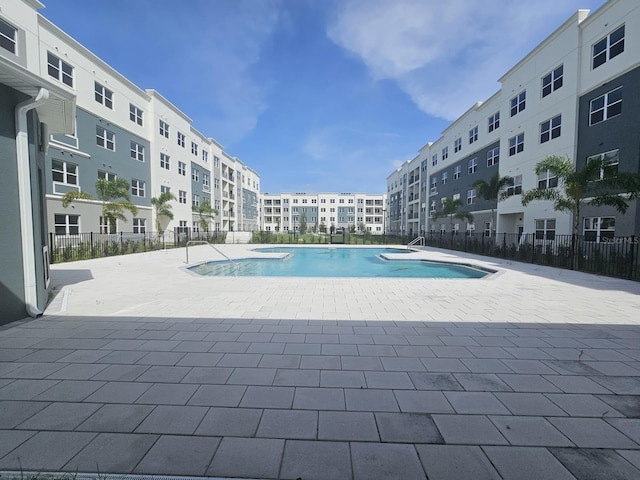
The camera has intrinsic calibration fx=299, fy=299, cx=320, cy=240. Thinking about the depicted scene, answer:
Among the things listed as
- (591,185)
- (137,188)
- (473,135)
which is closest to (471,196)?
(473,135)

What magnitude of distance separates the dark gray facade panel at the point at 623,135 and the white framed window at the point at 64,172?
30.0m

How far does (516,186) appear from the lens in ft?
69.7

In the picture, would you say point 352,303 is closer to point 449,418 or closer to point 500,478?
point 449,418

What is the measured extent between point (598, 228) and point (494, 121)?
41.5 feet

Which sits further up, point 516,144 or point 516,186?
point 516,144

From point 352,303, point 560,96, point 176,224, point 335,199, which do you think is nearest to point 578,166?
point 560,96

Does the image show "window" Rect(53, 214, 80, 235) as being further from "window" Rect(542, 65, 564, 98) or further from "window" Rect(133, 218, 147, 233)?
"window" Rect(542, 65, 564, 98)

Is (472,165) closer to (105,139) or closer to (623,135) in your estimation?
(623,135)

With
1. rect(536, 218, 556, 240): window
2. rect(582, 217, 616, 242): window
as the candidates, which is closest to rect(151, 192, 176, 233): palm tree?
rect(536, 218, 556, 240): window

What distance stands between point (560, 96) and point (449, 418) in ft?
71.6

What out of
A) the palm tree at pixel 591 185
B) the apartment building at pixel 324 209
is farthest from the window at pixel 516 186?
the apartment building at pixel 324 209

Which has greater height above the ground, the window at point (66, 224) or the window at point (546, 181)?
the window at point (546, 181)

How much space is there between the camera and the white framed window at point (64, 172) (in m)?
17.9

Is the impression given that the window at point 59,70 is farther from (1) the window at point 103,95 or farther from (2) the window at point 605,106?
(2) the window at point 605,106
